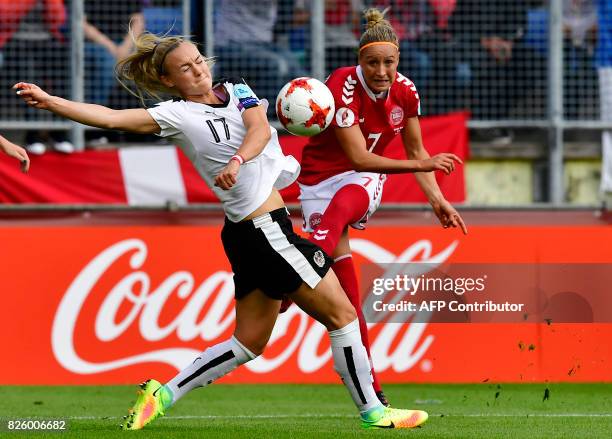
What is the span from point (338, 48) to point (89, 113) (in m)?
6.74

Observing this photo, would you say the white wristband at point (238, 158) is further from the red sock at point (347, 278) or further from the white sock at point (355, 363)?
the red sock at point (347, 278)

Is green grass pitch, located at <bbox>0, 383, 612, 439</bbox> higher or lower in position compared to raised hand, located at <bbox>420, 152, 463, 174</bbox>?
lower

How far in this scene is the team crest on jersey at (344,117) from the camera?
7.66 metres

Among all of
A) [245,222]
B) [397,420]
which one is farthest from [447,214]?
[245,222]

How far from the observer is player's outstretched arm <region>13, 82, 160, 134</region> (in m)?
6.13

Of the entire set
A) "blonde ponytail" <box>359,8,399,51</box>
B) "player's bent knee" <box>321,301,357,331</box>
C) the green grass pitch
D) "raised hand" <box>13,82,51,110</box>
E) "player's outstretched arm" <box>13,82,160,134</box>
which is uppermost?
"blonde ponytail" <box>359,8,399,51</box>

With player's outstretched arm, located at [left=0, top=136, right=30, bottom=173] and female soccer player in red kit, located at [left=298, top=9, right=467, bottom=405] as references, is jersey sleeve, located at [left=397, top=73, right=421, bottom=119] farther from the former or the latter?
player's outstretched arm, located at [left=0, top=136, right=30, bottom=173]

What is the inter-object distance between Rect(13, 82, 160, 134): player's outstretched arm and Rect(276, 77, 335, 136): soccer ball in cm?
A: 106

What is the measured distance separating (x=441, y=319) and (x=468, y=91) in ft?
10.4

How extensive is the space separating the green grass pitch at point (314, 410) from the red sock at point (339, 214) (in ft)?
3.43

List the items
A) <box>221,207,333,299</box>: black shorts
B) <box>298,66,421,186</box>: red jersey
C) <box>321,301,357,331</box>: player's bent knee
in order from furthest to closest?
<box>298,66,421,186</box>: red jersey < <box>321,301,357,331</box>: player's bent knee < <box>221,207,333,299</box>: black shorts

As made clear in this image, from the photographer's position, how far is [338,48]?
12.9 m

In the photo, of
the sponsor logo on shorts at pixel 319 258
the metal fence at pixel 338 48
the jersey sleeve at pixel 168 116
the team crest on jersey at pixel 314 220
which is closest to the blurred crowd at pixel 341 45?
the metal fence at pixel 338 48

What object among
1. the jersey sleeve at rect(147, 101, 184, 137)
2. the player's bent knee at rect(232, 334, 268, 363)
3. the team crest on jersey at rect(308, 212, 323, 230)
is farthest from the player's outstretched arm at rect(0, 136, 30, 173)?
the team crest on jersey at rect(308, 212, 323, 230)
